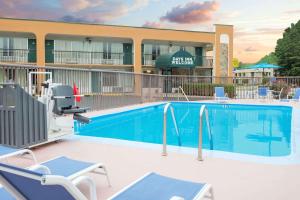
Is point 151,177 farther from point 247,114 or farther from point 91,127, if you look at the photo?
point 247,114

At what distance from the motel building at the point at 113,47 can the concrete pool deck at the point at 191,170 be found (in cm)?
2235

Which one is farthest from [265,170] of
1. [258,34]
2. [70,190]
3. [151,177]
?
[258,34]

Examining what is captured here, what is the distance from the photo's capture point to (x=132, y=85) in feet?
53.2

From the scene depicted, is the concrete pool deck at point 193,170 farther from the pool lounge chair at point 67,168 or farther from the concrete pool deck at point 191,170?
the pool lounge chair at point 67,168

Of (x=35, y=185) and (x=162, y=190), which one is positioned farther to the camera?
Result: (x=162, y=190)

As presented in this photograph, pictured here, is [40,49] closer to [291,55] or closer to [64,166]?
[64,166]

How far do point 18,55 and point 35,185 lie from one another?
90.6ft

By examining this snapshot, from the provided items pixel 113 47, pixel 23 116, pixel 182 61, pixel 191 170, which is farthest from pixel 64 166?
pixel 113 47

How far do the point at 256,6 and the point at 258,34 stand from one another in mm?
16135

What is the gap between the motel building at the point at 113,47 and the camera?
89.3 feet

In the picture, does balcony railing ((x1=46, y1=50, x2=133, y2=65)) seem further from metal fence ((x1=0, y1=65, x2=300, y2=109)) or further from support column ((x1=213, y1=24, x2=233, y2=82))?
metal fence ((x1=0, y1=65, x2=300, y2=109))

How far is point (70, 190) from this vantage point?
2.00m

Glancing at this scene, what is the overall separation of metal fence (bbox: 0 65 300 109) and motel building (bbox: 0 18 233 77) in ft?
24.3

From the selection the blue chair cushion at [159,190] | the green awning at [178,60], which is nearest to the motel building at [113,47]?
the green awning at [178,60]
